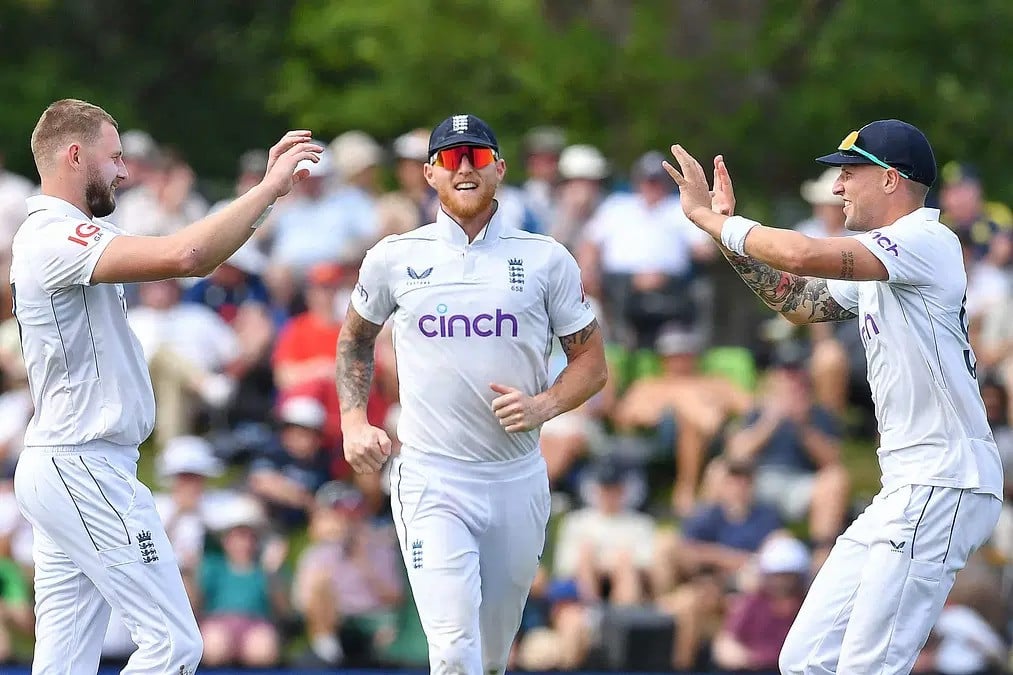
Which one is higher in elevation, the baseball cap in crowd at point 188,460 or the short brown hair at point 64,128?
the short brown hair at point 64,128

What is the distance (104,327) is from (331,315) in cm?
606

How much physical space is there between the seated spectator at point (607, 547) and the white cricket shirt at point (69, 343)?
514 centimetres

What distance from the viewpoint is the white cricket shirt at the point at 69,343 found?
6.42 m

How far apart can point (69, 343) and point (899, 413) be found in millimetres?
3178

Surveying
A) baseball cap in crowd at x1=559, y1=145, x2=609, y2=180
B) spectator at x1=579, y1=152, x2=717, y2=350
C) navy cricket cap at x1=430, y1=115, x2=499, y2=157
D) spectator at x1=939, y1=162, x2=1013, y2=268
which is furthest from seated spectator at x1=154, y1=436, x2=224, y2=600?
spectator at x1=939, y1=162, x2=1013, y2=268

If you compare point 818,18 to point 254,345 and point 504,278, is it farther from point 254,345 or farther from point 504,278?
Answer: point 504,278

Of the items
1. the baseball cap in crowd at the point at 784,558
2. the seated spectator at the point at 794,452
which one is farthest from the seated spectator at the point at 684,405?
the baseball cap in crowd at the point at 784,558

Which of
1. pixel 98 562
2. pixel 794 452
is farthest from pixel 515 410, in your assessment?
pixel 794 452

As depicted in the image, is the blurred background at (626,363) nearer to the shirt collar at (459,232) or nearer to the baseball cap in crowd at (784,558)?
the baseball cap in crowd at (784,558)

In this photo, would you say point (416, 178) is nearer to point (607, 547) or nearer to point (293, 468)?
point (293, 468)

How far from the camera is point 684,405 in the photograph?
1230 centimetres

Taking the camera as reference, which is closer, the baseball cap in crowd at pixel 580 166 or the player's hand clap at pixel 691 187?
the player's hand clap at pixel 691 187

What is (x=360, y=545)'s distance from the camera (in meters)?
11.1

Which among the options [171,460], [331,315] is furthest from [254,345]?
[171,460]
